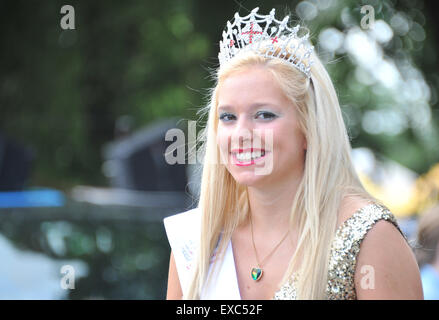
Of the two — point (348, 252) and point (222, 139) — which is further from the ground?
point (222, 139)

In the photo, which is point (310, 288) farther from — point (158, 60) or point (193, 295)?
point (158, 60)

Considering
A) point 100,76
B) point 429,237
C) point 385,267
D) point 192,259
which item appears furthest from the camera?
point 100,76

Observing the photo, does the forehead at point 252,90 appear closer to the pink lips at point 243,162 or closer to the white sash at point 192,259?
the pink lips at point 243,162

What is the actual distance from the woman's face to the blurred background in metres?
0.62

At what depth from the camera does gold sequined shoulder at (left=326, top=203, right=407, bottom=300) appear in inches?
68.6

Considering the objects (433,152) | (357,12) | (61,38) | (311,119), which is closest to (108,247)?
(311,119)

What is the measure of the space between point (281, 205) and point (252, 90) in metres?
0.39

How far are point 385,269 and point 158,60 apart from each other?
11.5 m

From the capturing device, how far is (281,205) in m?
1.99

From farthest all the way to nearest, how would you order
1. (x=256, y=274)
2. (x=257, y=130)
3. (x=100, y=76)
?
(x=100, y=76), (x=256, y=274), (x=257, y=130)

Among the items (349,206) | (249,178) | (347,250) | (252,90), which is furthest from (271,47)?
(347,250)

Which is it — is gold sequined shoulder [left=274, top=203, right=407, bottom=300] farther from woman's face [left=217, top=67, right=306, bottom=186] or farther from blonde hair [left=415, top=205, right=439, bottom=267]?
blonde hair [left=415, top=205, right=439, bottom=267]

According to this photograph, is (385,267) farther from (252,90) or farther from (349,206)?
(252,90)

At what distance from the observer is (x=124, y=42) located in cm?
1157
